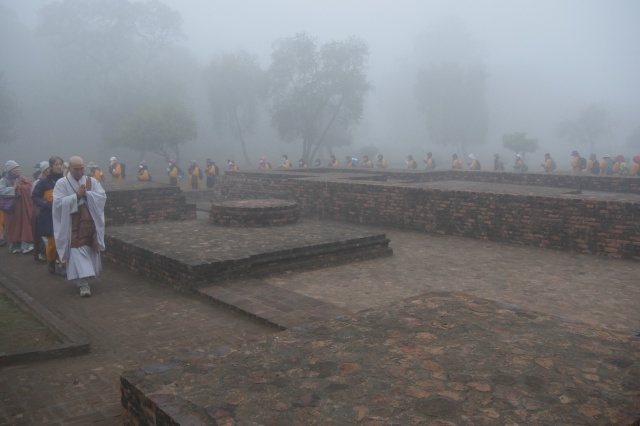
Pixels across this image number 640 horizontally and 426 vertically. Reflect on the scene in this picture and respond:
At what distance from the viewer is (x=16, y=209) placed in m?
8.27

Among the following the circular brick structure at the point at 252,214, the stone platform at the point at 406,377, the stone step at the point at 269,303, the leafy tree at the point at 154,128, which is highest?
the leafy tree at the point at 154,128

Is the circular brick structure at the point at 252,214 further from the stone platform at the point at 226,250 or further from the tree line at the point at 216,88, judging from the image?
the tree line at the point at 216,88

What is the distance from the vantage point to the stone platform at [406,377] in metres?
2.54

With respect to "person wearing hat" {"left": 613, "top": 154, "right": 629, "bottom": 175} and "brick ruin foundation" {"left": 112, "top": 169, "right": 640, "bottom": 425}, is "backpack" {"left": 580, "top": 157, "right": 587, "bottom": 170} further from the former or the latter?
"brick ruin foundation" {"left": 112, "top": 169, "right": 640, "bottom": 425}

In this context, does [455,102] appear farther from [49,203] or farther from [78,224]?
[78,224]

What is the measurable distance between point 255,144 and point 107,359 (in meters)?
43.0

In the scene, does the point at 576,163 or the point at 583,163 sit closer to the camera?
the point at 576,163

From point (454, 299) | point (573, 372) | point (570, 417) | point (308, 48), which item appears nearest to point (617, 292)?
point (454, 299)

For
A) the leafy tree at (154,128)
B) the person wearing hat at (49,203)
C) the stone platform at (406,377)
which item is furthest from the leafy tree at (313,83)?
the stone platform at (406,377)

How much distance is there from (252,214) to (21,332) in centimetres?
412

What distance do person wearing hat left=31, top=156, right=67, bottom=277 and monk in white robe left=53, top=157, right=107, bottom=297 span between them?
76cm

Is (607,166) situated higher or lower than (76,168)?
higher

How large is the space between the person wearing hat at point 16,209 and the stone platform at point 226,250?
4.49 ft

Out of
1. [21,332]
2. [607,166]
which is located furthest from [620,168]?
[21,332]
